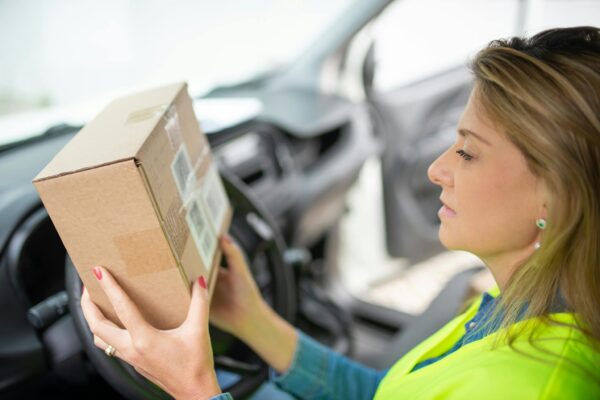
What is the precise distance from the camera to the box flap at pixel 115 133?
0.62 m

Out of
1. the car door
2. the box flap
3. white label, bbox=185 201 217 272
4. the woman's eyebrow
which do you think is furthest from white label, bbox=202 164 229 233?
the car door

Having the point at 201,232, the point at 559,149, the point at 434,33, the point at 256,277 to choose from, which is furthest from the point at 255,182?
the point at 434,33

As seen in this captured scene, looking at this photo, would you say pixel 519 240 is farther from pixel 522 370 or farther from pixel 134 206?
pixel 134 206

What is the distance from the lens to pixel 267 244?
46.6 inches

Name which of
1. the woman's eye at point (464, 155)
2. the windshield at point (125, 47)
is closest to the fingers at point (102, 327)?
the woman's eye at point (464, 155)

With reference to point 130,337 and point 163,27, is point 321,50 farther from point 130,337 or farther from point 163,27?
point 130,337

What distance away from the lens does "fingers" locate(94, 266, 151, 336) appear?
675mm

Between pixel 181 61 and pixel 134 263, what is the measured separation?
1658 millimetres

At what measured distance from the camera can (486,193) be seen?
74 centimetres

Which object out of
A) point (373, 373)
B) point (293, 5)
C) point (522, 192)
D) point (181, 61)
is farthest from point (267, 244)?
point (293, 5)

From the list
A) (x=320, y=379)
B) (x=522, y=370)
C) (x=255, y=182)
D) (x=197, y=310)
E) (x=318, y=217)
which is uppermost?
(x=197, y=310)

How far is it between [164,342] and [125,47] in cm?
153

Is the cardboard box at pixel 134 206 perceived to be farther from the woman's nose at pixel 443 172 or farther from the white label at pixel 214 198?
the woman's nose at pixel 443 172

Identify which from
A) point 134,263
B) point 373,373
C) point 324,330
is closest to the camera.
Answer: point 134,263
